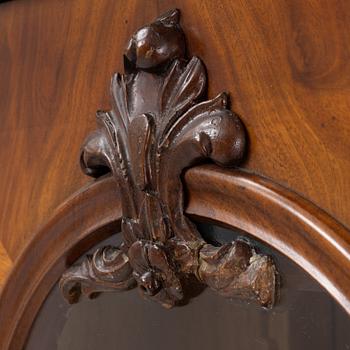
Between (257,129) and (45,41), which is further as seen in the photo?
(45,41)

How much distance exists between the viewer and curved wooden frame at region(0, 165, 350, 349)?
48 cm

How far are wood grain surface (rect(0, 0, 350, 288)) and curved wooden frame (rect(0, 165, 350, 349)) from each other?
14 millimetres

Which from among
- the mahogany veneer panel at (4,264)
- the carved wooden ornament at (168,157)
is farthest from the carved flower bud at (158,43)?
the mahogany veneer panel at (4,264)

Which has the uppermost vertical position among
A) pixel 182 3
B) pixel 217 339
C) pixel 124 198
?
pixel 182 3

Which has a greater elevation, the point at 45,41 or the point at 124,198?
the point at 45,41

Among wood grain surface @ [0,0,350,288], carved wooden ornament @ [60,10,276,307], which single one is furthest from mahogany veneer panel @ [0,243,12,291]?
carved wooden ornament @ [60,10,276,307]

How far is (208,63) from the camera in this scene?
0.54m

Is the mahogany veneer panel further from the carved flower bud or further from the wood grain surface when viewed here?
the carved flower bud

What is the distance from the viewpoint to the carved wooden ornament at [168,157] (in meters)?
0.52

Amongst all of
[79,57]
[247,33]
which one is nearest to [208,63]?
[247,33]

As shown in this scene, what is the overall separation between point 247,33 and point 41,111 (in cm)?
22

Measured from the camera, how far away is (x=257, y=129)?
519 mm

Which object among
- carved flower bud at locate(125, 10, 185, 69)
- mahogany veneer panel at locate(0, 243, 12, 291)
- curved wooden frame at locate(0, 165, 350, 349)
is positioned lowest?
curved wooden frame at locate(0, 165, 350, 349)

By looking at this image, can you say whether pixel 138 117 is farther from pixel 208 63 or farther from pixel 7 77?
pixel 7 77
